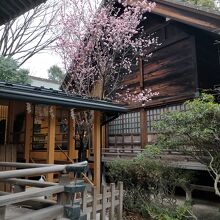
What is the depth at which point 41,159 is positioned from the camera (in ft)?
29.3

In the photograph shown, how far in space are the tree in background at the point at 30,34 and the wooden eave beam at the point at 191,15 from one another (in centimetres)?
648

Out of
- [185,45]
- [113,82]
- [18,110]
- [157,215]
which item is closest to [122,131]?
[113,82]

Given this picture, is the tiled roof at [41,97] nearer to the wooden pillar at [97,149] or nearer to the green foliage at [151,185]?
the wooden pillar at [97,149]

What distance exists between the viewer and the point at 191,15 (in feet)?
29.8

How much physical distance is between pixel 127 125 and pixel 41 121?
5.10 meters

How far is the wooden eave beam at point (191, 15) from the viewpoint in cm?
825

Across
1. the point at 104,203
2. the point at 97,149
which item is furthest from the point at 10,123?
the point at 104,203

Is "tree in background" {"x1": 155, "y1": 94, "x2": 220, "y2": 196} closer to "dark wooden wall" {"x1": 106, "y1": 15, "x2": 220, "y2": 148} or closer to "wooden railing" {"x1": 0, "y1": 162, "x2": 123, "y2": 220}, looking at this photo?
"wooden railing" {"x1": 0, "y1": 162, "x2": 123, "y2": 220}

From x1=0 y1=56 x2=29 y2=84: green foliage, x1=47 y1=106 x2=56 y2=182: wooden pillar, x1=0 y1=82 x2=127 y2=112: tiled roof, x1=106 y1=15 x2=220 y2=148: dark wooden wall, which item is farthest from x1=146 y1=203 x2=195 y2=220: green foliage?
x1=0 y1=56 x2=29 y2=84: green foliage

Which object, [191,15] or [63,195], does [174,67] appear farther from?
[63,195]

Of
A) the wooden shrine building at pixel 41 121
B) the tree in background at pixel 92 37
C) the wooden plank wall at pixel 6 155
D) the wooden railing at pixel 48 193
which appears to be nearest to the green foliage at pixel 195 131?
the wooden shrine building at pixel 41 121

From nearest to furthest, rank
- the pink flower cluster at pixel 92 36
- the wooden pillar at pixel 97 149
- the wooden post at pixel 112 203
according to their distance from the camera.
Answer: the wooden post at pixel 112 203 → the wooden pillar at pixel 97 149 → the pink flower cluster at pixel 92 36

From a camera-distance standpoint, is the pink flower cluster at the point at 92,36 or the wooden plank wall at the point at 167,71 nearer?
the wooden plank wall at the point at 167,71

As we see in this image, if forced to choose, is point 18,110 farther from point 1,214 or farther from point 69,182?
point 1,214
